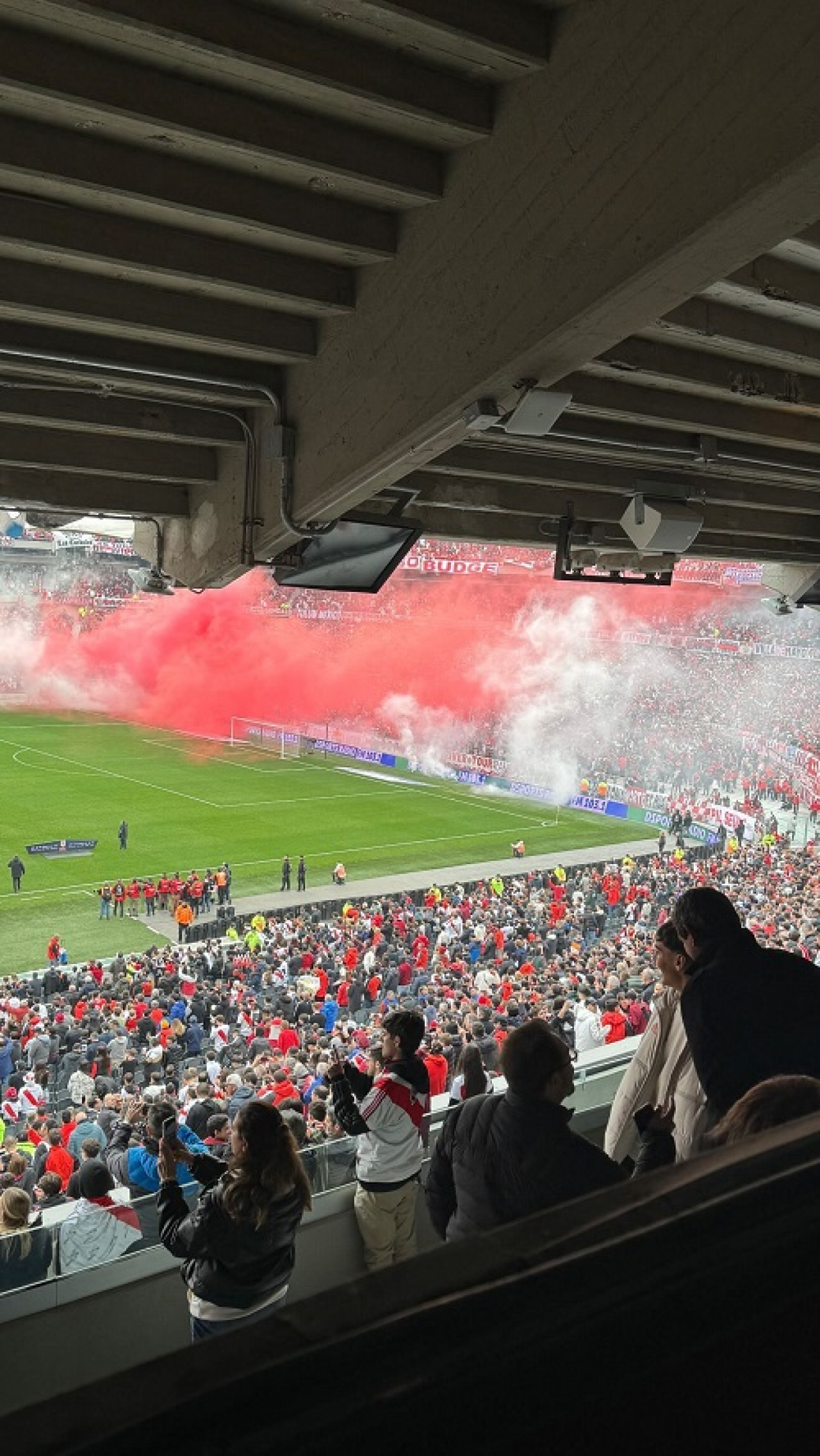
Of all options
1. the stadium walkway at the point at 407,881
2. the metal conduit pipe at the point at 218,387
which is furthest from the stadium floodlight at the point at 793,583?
the stadium walkway at the point at 407,881

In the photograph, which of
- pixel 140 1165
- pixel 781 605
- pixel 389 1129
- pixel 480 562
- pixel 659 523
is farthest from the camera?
pixel 480 562

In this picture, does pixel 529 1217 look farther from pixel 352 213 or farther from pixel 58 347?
pixel 58 347

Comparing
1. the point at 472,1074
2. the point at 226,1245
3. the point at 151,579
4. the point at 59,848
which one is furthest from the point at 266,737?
the point at 226,1245

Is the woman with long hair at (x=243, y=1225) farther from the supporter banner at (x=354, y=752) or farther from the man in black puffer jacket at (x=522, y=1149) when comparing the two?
the supporter banner at (x=354, y=752)

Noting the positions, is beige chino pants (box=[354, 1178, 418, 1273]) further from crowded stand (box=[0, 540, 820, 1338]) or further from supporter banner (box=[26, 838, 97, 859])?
supporter banner (box=[26, 838, 97, 859])

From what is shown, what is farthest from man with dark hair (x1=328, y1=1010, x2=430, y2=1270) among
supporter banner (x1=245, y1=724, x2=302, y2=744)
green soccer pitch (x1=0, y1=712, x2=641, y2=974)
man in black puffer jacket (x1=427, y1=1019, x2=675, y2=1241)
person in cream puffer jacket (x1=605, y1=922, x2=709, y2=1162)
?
supporter banner (x1=245, y1=724, x2=302, y2=744)

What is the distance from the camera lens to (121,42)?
2176 mm

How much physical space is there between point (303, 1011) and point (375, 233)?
11.2m

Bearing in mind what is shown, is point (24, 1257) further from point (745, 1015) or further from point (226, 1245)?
point (745, 1015)

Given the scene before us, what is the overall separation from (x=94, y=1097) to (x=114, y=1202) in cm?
619

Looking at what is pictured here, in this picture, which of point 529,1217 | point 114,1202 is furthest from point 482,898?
point 529,1217

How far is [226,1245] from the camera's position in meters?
2.29

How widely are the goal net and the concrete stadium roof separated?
104ft

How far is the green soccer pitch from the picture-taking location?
20797 millimetres
